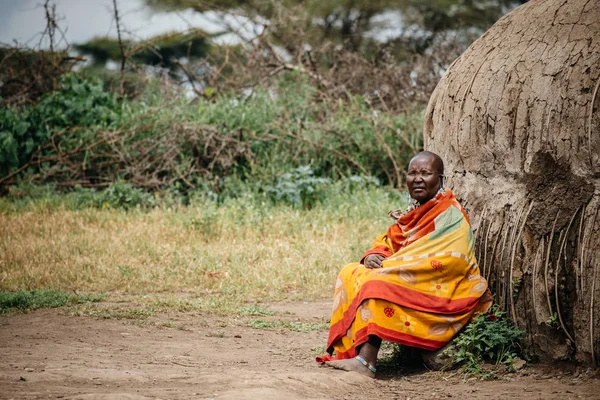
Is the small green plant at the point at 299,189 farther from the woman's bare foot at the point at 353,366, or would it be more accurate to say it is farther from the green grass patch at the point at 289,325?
the woman's bare foot at the point at 353,366

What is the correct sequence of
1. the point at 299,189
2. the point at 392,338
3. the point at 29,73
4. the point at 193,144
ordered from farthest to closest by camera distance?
the point at 29,73 → the point at 193,144 → the point at 299,189 → the point at 392,338

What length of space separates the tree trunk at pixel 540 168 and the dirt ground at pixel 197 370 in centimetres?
36

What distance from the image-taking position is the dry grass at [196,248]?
7.06m

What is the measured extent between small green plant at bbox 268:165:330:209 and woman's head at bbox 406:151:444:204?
565cm

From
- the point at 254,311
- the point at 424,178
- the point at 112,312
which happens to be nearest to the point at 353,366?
the point at 424,178

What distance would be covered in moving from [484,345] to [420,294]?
19.5 inches

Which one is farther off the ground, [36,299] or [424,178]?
[424,178]

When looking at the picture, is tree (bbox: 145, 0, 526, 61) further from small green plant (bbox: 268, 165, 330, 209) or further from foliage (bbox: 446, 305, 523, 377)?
foliage (bbox: 446, 305, 523, 377)

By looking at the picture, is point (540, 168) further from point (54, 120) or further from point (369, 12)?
point (369, 12)

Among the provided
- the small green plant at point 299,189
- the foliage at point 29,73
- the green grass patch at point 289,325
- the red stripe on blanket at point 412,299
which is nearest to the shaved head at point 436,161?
the red stripe on blanket at point 412,299

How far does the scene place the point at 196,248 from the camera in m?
8.13

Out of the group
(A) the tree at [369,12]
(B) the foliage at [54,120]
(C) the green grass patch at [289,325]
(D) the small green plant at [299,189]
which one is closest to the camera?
(C) the green grass patch at [289,325]

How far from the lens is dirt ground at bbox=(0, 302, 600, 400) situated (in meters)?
3.62

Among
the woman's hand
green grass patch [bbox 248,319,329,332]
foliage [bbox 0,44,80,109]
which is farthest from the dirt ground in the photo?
foliage [bbox 0,44,80,109]
